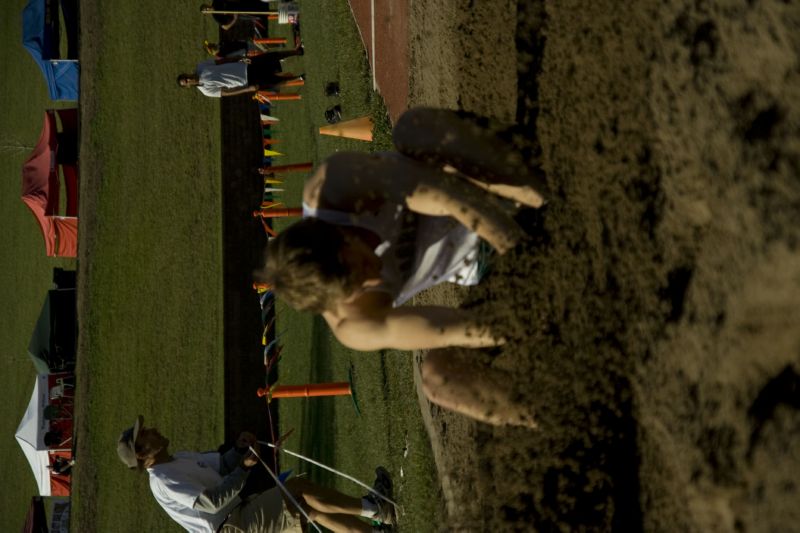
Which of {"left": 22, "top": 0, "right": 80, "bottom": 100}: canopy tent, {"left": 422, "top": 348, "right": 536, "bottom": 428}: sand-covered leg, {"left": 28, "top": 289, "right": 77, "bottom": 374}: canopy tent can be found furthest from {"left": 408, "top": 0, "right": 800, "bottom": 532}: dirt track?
{"left": 22, "top": 0, "right": 80, "bottom": 100}: canopy tent

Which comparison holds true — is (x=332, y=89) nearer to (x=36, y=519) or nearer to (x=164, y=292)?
(x=164, y=292)

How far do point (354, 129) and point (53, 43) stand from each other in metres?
11.2

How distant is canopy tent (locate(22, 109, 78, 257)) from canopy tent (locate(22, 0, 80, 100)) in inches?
52.7

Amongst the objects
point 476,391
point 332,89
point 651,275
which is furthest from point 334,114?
point 651,275

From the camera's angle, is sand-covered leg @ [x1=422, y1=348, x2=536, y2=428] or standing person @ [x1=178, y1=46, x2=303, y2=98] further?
standing person @ [x1=178, y1=46, x2=303, y2=98]

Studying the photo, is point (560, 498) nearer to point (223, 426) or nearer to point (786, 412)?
point (786, 412)

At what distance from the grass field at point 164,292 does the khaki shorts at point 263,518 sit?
82 cm

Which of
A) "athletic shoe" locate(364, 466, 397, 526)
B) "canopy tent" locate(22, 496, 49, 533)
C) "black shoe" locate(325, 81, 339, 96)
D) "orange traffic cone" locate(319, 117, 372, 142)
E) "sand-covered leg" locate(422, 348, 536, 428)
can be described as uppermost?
"black shoe" locate(325, 81, 339, 96)

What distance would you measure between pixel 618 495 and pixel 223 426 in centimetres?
778

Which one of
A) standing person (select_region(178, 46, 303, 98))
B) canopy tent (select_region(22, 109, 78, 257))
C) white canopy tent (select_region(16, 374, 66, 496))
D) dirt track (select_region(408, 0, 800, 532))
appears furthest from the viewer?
canopy tent (select_region(22, 109, 78, 257))

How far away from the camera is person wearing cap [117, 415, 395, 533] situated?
7066 mm

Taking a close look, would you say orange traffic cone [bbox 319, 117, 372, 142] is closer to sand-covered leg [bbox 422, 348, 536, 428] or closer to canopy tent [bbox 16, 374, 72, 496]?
sand-covered leg [bbox 422, 348, 536, 428]

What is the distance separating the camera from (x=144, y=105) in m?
15.1

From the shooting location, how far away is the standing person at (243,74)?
11992mm
